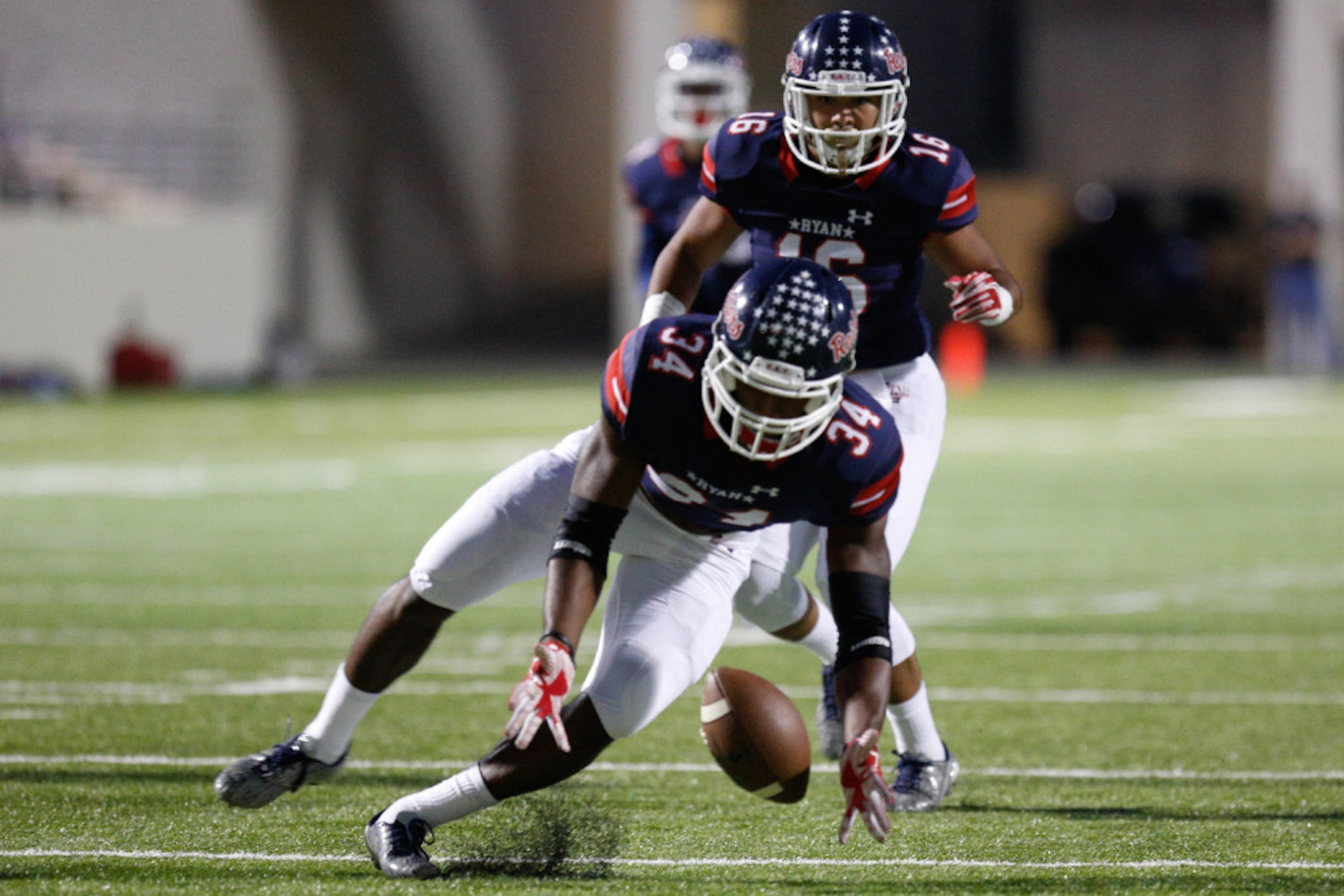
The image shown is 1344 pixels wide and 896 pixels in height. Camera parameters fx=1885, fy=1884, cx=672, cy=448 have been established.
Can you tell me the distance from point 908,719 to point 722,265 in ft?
6.75

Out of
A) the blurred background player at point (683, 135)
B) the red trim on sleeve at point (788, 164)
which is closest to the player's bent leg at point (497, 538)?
the red trim on sleeve at point (788, 164)

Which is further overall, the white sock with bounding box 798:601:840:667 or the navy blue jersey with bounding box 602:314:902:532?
the white sock with bounding box 798:601:840:667

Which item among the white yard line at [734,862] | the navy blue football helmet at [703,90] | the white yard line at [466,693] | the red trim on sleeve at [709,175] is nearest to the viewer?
the white yard line at [734,862]

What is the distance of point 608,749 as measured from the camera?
480cm

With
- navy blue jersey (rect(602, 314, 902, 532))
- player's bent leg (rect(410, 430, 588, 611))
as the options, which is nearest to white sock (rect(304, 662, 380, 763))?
player's bent leg (rect(410, 430, 588, 611))

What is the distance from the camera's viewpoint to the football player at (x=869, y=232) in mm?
4125

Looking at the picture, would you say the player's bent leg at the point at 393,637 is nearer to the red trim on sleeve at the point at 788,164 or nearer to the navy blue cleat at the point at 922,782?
the navy blue cleat at the point at 922,782

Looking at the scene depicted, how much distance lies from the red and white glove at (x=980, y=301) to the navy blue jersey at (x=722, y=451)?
20.6 inches

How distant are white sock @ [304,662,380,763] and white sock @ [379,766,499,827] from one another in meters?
0.55

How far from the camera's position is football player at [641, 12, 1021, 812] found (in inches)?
162

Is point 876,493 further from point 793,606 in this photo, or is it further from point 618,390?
point 793,606

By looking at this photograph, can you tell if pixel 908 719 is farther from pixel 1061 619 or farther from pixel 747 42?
pixel 747 42

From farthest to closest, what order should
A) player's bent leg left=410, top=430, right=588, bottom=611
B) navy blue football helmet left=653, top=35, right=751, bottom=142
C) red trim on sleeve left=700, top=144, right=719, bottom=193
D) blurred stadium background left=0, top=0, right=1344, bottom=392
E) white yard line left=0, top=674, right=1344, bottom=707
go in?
blurred stadium background left=0, top=0, right=1344, bottom=392 → navy blue football helmet left=653, top=35, right=751, bottom=142 → white yard line left=0, top=674, right=1344, bottom=707 → red trim on sleeve left=700, top=144, right=719, bottom=193 → player's bent leg left=410, top=430, right=588, bottom=611

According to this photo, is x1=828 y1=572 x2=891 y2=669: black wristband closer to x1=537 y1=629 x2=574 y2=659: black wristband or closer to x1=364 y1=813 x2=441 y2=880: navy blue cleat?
x1=537 y1=629 x2=574 y2=659: black wristband
